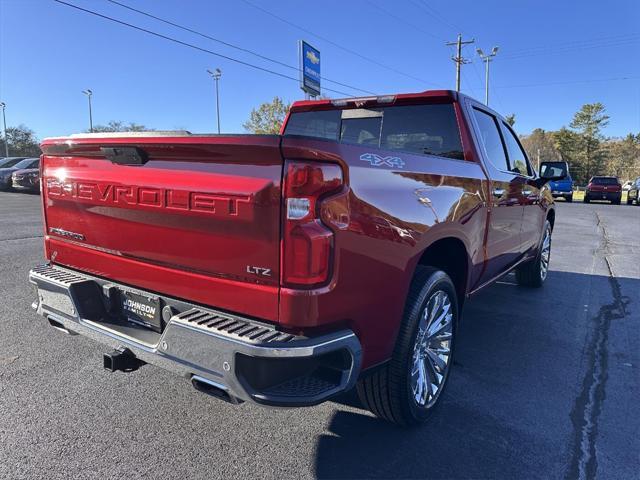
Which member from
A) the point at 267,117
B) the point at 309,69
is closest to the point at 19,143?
the point at 267,117

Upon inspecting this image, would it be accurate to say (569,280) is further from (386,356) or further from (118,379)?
(118,379)

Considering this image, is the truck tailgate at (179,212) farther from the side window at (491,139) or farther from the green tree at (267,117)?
the green tree at (267,117)

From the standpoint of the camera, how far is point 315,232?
198 cm

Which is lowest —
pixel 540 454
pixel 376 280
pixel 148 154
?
pixel 540 454

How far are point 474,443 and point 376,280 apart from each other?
→ 122cm

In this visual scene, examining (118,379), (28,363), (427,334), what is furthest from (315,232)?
(28,363)

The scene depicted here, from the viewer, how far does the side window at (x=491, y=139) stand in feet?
13.0

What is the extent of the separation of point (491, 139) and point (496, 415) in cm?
231

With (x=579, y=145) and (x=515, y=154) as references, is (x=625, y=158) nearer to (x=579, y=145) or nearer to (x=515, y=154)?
(x=579, y=145)

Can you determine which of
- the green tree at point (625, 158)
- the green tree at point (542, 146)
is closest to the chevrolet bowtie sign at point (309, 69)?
the green tree at point (542, 146)

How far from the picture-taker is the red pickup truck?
2.02 metres

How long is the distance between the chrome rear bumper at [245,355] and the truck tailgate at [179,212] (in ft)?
0.40

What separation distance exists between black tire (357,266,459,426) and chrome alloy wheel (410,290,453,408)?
0.24 ft

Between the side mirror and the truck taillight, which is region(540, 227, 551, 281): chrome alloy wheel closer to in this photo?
the side mirror
